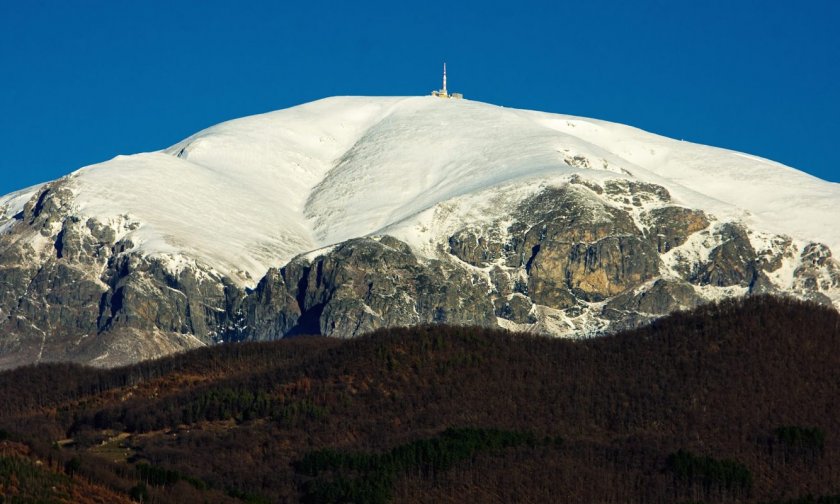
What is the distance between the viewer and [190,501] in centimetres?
19200

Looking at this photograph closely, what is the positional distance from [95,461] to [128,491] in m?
10.5

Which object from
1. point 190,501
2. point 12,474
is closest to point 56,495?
point 12,474

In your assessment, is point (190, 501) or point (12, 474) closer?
point (12, 474)

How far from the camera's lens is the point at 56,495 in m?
178

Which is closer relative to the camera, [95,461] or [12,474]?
[12,474]

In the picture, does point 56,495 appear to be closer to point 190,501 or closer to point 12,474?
point 12,474

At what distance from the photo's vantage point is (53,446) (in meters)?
199

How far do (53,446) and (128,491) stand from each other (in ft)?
42.1

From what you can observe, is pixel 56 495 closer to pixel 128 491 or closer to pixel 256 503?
pixel 128 491

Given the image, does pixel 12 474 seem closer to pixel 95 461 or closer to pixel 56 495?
pixel 56 495

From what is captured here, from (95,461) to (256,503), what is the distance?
13.1 m

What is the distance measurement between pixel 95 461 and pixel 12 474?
65.7ft

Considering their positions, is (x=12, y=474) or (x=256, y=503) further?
(x=256, y=503)

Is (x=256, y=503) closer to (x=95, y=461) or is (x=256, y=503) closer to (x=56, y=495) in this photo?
(x=95, y=461)
